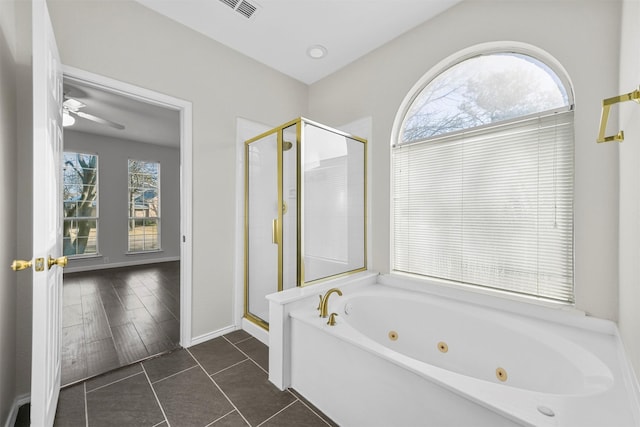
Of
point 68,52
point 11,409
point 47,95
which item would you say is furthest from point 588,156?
point 11,409

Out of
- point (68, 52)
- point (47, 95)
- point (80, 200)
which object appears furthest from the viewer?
point (80, 200)

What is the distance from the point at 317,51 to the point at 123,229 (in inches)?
208

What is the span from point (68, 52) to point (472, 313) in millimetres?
3159

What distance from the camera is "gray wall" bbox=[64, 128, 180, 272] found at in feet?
16.1

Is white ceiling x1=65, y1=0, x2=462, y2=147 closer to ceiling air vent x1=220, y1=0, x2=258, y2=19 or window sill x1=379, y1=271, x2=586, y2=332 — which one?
ceiling air vent x1=220, y1=0, x2=258, y2=19

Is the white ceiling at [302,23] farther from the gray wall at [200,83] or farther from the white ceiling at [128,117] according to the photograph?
the white ceiling at [128,117]

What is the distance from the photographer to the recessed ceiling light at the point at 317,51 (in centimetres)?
246

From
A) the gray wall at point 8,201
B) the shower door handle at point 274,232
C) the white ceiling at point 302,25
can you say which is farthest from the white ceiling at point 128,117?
the shower door handle at point 274,232

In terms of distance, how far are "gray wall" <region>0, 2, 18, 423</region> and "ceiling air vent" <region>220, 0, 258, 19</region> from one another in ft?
4.06

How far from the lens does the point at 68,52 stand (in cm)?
168

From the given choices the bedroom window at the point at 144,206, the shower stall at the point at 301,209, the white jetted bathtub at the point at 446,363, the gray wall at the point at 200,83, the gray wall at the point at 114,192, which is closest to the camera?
the white jetted bathtub at the point at 446,363

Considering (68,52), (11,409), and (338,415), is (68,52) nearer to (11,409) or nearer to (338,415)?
(11,409)

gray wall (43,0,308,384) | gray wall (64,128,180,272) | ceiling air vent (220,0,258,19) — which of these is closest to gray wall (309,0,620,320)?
ceiling air vent (220,0,258,19)

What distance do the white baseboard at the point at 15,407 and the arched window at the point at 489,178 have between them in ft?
8.65
